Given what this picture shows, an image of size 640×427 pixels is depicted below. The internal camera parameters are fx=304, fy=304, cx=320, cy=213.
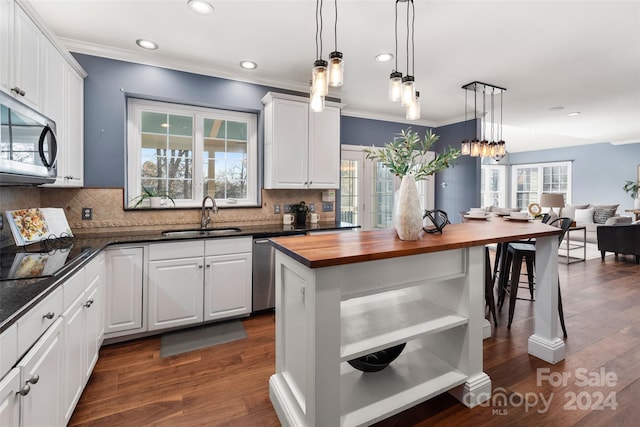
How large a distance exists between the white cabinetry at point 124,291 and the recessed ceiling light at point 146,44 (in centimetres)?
188

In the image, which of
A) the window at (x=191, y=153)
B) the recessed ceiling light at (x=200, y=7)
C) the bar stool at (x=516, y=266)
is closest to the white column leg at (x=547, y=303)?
the bar stool at (x=516, y=266)

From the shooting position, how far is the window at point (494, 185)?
33.3 feet

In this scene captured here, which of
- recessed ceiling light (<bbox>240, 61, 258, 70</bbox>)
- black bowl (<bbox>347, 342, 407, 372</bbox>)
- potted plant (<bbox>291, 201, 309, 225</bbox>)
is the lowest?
black bowl (<bbox>347, 342, 407, 372</bbox>)

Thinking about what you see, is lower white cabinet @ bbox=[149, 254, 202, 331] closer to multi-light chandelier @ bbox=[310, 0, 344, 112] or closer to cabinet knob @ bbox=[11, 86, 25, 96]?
cabinet knob @ bbox=[11, 86, 25, 96]

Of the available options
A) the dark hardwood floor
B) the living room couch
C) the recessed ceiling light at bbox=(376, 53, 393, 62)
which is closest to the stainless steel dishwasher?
the dark hardwood floor

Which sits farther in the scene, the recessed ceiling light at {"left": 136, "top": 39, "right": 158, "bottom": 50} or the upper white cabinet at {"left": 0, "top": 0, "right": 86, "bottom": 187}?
the recessed ceiling light at {"left": 136, "top": 39, "right": 158, "bottom": 50}

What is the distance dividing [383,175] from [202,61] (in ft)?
10.7

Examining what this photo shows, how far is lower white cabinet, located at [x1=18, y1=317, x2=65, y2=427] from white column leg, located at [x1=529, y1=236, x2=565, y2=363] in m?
3.02

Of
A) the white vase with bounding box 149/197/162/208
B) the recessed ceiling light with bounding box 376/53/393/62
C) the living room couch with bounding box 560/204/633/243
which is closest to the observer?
the recessed ceiling light with bounding box 376/53/393/62

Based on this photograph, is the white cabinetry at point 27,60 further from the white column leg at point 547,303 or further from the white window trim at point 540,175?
the white window trim at point 540,175

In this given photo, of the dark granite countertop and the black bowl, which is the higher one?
the dark granite countertop

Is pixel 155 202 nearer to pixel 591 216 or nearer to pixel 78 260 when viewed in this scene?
pixel 78 260

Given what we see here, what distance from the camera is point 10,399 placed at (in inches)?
40.0

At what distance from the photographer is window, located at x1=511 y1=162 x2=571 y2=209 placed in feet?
31.1
